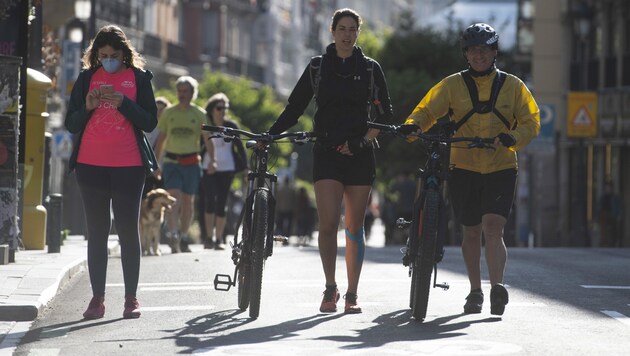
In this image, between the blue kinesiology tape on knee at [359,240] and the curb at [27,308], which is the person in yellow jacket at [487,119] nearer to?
the blue kinesiology tape on knee at [359,240]

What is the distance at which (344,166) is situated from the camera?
37.6 feet

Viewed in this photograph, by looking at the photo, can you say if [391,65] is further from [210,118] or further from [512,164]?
[512,164]

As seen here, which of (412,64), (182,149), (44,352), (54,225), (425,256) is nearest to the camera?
(44,352)

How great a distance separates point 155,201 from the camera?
19.4 metres

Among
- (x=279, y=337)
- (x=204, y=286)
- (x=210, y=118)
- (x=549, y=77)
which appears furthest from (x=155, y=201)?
A: (x=549, y=77)

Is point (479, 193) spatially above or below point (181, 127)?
below

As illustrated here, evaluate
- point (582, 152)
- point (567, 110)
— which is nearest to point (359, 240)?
point (582, 152)

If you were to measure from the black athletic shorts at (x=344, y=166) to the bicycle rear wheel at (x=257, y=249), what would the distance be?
0.53 m

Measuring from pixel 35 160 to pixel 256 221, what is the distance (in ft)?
28.0

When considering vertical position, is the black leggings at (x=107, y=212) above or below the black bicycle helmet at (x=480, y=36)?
below

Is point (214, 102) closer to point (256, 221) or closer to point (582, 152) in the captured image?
point (256, 221)

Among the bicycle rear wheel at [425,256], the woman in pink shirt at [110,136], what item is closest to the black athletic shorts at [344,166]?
the bicycle rear wheel at [425,256]

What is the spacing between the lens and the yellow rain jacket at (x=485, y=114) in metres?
11.3

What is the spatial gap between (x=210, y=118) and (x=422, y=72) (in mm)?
41091
